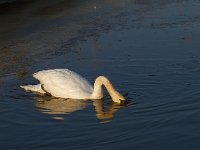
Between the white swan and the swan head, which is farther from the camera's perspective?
the white swan

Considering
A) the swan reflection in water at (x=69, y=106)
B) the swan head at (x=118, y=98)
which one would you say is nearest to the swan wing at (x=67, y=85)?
the swan reflection in water at (x=69, y=106)

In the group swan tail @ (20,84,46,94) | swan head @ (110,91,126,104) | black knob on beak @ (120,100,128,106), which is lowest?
black knob on beak @ (120,100,128,106)

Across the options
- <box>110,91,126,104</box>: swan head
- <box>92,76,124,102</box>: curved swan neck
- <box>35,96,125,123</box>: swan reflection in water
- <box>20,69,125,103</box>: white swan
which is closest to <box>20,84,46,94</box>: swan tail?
<box>20,69,125,103</box>: white swan

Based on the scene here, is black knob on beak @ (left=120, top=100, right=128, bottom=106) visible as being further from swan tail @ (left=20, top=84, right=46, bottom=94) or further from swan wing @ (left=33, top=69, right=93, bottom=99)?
swan tail @ (left=20, top=84, right=46, bottom=94)

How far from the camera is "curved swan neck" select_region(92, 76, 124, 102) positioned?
37.7 feet

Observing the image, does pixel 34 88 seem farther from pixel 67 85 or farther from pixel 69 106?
pixel 69 106

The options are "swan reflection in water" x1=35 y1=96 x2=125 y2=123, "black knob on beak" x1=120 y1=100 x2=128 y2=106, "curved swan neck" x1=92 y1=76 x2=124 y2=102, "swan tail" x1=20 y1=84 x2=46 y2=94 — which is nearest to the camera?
"swan reflection in water" x1=35 y1=96 x2=125 y2=123

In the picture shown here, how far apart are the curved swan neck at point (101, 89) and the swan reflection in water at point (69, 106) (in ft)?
0.36

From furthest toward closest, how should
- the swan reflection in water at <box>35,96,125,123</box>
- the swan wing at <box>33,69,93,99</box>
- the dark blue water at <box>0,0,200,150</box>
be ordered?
the swan wing at <box>33,69,93,99</box> → the swan reflection in water at <box>35,96,125,123</box> → the dark blue water at <box>0,0,200,150</box>

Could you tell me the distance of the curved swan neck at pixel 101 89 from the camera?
11.5m

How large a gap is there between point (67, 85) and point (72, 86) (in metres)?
0.10

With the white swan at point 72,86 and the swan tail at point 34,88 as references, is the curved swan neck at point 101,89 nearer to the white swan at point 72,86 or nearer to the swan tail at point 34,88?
the white swan at point 72,86

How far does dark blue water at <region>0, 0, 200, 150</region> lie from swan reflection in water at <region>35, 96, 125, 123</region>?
2 cm

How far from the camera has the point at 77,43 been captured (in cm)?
1747
